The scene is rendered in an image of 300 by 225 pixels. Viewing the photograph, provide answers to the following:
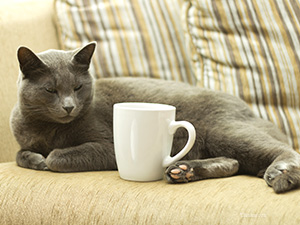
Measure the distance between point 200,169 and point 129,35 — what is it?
2.62ft

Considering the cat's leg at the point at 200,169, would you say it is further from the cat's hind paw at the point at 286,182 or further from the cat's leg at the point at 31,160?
the cat's leg at the point at 31,160

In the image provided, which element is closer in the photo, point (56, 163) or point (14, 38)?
point (56, 163)

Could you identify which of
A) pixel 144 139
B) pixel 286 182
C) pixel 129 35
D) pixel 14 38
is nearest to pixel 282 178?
pixel 286 182

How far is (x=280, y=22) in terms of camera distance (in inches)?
63.1

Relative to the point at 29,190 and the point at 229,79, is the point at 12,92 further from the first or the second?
the point at 229,79

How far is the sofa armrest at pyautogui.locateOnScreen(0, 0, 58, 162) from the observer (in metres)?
1.55

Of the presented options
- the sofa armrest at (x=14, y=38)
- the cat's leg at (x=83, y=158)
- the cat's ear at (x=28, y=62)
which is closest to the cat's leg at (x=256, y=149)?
the cat's leg at (x=83, y=158)

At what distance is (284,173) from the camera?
1.12 meters

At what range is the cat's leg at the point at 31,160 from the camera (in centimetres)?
129

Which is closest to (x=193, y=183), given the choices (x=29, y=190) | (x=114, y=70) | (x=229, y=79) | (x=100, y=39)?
(x=29, y=190)

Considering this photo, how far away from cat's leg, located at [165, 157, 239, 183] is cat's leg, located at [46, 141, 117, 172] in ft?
0.79

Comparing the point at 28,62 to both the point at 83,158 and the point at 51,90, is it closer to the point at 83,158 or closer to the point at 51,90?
the point at 51,90

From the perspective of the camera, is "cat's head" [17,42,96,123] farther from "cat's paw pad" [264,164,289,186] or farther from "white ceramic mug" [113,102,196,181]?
"cat's paw pad" [264,164,289,186]

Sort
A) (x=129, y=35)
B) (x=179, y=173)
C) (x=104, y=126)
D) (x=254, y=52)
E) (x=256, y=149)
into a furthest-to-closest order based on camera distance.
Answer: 1. (x=129, y=35)
2. (x=254, y=52)
3. (x=104, y=126)
4. (x=256, y=149)
5. (x=179, y=173)
